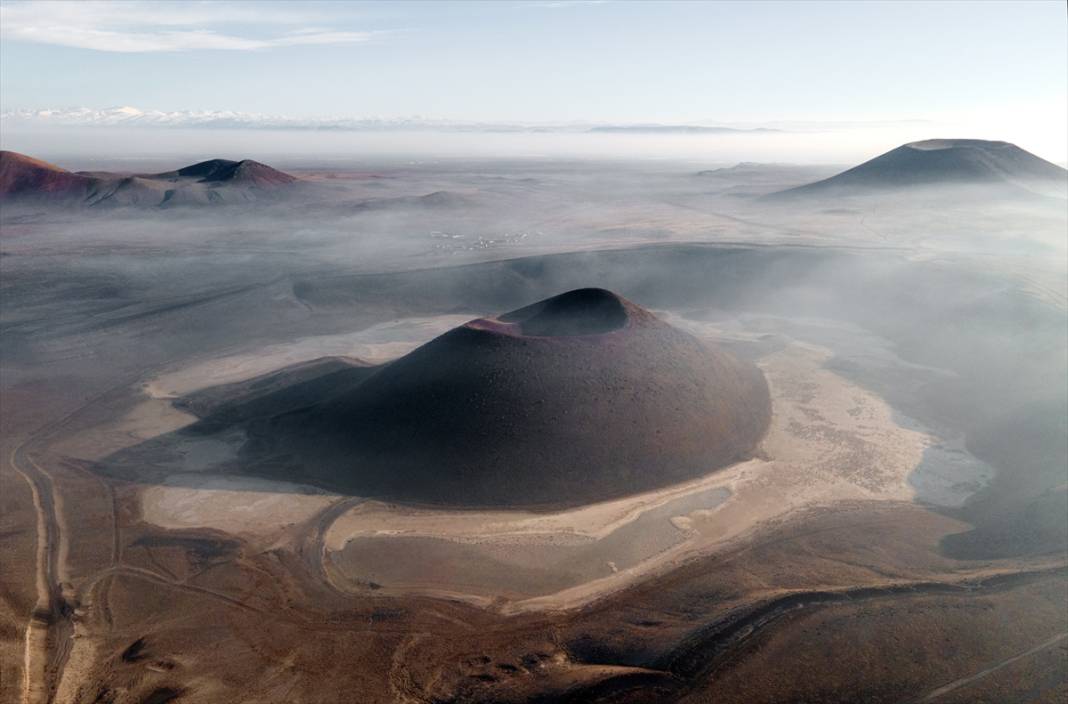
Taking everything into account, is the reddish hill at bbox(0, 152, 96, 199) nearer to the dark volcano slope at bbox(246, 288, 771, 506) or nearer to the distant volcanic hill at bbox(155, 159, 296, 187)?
the distant volcanic hill at bbox(155, 159, 296, 187)

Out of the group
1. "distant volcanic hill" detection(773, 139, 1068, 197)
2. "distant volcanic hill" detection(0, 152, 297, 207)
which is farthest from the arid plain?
"distant volcanic hill" detection(0, 152, 297, 207)

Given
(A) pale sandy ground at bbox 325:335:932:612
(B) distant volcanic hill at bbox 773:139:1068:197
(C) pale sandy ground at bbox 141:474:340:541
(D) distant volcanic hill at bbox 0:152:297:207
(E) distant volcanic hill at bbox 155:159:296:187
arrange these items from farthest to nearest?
1. (E) distant volcanic hill at bbox 155:159:296:187
2. (D) distant volcanic hill at bbox 0:152:297:207
3. (B) distant volcanic hill at bbox 773:139:1068:197
4. (C) pale sandy ground at bbox 141:474:340:541
5. (A) pale sandy ground at bbox 325:335:932:612

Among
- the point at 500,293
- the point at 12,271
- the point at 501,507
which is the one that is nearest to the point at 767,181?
the point at 500,293

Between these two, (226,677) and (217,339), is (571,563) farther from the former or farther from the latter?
(217,339)

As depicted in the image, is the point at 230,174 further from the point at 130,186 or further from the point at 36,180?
the point at 36,180

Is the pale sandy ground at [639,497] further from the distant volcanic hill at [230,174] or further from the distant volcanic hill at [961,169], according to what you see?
the distant volcanic hill at [230,174]

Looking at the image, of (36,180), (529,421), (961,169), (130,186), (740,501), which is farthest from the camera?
(36,180)

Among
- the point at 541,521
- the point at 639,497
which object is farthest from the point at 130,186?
the point at 639,497
